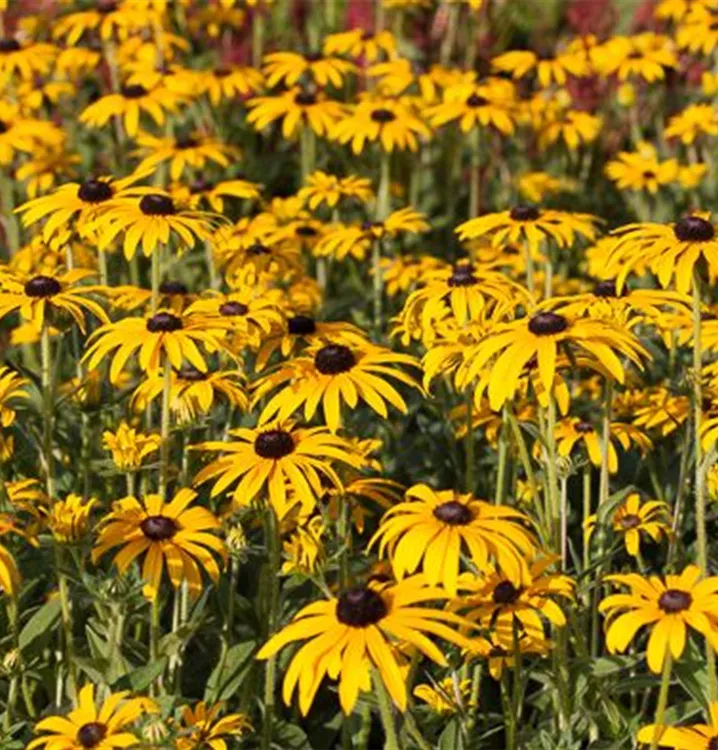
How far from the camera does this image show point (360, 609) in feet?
7.95

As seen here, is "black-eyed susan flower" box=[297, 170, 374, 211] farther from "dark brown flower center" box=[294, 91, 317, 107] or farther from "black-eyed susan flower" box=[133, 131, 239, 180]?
"dark brown flower center" box=[294, 91, 317, 107]

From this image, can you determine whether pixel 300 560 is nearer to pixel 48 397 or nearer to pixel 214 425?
pixel 48 397

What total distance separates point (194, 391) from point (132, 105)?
267 centimetres

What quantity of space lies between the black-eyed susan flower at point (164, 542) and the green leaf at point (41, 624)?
57 cm

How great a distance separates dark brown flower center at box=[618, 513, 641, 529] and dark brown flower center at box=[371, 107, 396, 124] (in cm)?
265

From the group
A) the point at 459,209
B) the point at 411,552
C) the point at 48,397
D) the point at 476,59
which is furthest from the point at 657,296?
the point at 476,59

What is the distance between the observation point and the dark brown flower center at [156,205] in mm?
3633

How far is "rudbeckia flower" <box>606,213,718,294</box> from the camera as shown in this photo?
320 centimetres

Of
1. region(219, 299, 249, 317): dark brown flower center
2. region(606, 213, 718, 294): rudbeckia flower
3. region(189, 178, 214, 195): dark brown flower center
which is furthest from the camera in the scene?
region(189, 178, 214, 195): dark brown flower center

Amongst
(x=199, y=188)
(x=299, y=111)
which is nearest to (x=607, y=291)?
(x=199, y=188)

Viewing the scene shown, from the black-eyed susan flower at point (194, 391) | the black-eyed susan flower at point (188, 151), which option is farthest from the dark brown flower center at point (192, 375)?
the black-eyed susan flower at point (188, 151)

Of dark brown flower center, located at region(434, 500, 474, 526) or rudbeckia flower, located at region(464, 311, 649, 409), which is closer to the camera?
dark brown flower center, located at region(434, 500, 474, 526)

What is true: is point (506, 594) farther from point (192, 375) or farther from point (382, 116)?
point (382, 116)

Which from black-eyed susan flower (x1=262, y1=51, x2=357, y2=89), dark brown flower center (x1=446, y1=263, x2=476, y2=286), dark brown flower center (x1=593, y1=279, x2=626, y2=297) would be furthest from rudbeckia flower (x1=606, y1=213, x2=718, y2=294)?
black-eyed susan flower (x1=262, y1=51, x2=357, y2=89)
